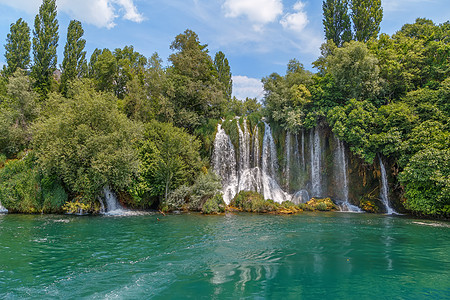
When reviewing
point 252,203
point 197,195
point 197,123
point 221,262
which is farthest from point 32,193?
point 221,262

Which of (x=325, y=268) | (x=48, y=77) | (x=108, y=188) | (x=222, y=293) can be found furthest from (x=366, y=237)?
(x=48, y=77)

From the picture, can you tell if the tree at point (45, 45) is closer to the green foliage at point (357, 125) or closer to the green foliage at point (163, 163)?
the green foliage at point (163, 163)

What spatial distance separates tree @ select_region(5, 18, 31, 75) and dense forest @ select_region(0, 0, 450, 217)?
20.4ft

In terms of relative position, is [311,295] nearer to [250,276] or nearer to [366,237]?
[250,276]

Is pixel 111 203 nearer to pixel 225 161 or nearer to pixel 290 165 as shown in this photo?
pixel 225 161

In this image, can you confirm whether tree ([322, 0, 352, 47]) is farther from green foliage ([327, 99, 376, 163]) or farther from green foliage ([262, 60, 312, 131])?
green foliage ([327, 99, 376, 163])

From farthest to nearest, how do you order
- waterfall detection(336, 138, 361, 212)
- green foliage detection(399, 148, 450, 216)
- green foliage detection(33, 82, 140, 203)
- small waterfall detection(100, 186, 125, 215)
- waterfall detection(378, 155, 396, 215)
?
waterfall detection(336, 138, 361, 212) < waterfall detection(378, 155, 396, 215) < small waterfall detection(100, 186, 125, 215) < green foliage detection(33, 82, 140, 203) < green foliage detection(399, 148, 450, 216)

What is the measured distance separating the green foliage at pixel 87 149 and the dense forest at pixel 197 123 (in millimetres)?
89

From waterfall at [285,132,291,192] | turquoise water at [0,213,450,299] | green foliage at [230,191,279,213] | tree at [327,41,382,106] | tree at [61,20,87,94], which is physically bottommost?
turquoise water at [0,213,450,299]

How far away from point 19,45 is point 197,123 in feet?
107

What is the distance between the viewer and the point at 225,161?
97.6 ft

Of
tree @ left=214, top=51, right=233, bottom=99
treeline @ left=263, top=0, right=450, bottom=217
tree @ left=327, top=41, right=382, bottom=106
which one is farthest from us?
tree @ left=214, top=51, right=233, bottom=99

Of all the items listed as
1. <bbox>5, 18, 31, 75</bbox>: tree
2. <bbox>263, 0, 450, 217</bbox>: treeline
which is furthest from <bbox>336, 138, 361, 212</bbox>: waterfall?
<bbox>5, 18, 31, 75</bbox>: tree

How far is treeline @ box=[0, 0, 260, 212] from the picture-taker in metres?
20.8
